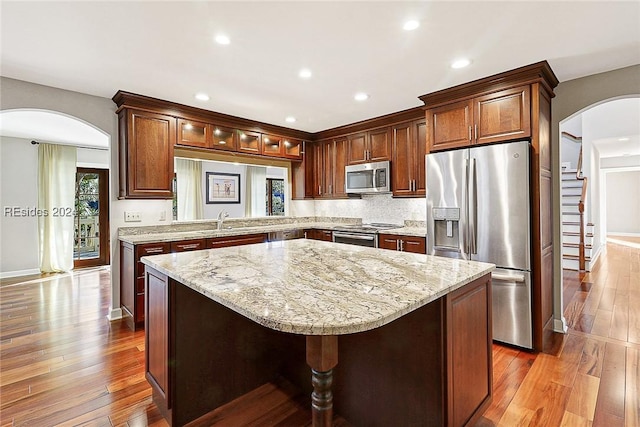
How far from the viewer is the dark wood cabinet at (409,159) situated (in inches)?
152

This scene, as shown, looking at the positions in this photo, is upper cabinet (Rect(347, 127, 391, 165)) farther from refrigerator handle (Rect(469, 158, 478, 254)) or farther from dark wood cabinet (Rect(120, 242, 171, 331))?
dark wood cabinet (Rect(120, 242, 171, 331))

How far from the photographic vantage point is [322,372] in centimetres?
109

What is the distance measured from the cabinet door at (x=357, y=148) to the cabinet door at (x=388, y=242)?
1.29 meters

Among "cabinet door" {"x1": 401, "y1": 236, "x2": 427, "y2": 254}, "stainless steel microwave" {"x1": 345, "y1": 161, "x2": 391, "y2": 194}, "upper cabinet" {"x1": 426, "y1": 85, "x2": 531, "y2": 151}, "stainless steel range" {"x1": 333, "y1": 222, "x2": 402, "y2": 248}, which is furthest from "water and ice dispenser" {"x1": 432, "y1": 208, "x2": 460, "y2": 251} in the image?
"stainless steel microwave" {"x1": 345, "y1": 161, "x2": 391, "y2": 194}

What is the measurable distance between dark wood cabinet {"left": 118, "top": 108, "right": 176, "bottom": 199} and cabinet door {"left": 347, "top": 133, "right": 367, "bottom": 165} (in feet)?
8.02

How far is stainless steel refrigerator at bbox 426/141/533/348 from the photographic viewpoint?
2.65 meters

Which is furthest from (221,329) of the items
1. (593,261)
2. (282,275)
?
(593,261)

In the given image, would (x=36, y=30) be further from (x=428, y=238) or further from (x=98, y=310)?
(x=428, y=238)

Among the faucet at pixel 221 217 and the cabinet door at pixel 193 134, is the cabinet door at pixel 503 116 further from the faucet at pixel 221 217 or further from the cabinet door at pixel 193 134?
the faucet at pixel 221 217

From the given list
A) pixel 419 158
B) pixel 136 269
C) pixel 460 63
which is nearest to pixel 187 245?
pixel 136 269

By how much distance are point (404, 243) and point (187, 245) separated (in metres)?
2.46

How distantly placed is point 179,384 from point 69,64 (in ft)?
8.87

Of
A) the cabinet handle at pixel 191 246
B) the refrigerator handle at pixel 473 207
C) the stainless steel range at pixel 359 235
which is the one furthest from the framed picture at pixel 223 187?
the refrigerator handle at pixel 473 207

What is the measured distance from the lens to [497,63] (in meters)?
2.57
